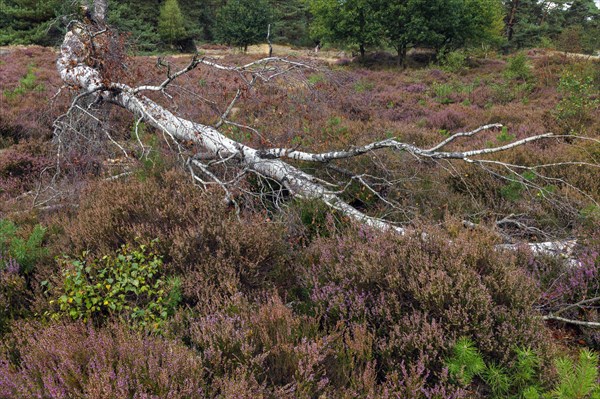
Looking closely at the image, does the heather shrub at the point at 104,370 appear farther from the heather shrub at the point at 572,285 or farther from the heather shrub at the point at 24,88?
the heather shrub at the point at 24,88

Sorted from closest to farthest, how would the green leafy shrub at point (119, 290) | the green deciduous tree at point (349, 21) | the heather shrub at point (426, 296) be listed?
the heather shrub at point (426, 296) → the green leafy shrub at point (119, 290) → the green deciduous tree at point (349, 21)

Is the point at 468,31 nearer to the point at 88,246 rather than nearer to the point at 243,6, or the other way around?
the point at 243,6

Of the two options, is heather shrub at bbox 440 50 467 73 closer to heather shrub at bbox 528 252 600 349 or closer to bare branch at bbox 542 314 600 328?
heather shrub at bbox 528 252 600 349

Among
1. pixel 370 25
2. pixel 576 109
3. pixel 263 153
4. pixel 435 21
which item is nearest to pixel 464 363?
pixel 263 153

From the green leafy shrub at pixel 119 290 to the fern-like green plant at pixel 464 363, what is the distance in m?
1.80

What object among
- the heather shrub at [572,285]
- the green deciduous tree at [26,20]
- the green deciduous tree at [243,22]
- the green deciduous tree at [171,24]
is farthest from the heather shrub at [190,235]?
the green deciduous tree at [243,22]

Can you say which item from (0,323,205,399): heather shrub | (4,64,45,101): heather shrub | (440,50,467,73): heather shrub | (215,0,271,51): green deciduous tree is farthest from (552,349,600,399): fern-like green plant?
(215,0,271,51): green deciduous tree

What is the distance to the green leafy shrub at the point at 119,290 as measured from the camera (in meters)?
2.55

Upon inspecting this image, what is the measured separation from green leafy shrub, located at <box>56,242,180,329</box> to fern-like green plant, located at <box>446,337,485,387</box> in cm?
180

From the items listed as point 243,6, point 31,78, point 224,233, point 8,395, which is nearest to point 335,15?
point 243,6

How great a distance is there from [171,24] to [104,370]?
32.9 meters

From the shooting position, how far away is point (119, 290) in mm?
2727

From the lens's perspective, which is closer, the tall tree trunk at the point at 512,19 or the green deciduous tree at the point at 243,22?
the green deciduous tree at the point at 243,22

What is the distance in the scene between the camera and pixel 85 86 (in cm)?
661
